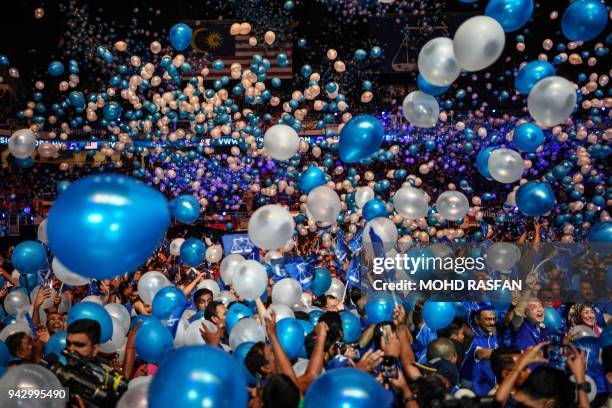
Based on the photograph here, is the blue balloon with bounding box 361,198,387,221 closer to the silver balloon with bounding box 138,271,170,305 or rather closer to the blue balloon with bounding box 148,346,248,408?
the silver balloon with bounding box 138,271,170,305

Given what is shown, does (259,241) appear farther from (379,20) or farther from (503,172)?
(379,20)

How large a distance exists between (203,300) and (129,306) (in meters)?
1.03

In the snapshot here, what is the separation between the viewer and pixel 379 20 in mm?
14750

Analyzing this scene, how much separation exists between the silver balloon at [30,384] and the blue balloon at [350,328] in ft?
6.51

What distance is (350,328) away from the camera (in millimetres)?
3873

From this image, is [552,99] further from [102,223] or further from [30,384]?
[30,384]

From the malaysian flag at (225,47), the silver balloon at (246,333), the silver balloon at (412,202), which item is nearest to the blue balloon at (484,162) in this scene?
the silver balloon at (412,202)

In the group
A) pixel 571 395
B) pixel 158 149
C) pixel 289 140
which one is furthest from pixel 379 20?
pixel 571 395

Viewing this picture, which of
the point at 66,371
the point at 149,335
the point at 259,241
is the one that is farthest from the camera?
the point at 259,241

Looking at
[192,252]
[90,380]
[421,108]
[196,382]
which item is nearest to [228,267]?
[192,252]

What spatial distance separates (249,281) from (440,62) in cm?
194

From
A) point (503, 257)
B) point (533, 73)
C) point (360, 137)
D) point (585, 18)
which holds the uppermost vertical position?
point (585, 18)

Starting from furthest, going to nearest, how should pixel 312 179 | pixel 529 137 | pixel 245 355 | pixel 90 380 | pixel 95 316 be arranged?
pixel 312 179 < pixel 529 137 < pixel 95 316 < pixel 245 355 < pixel 90 380

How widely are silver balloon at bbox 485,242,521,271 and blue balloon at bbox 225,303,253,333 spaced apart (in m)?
2.19
